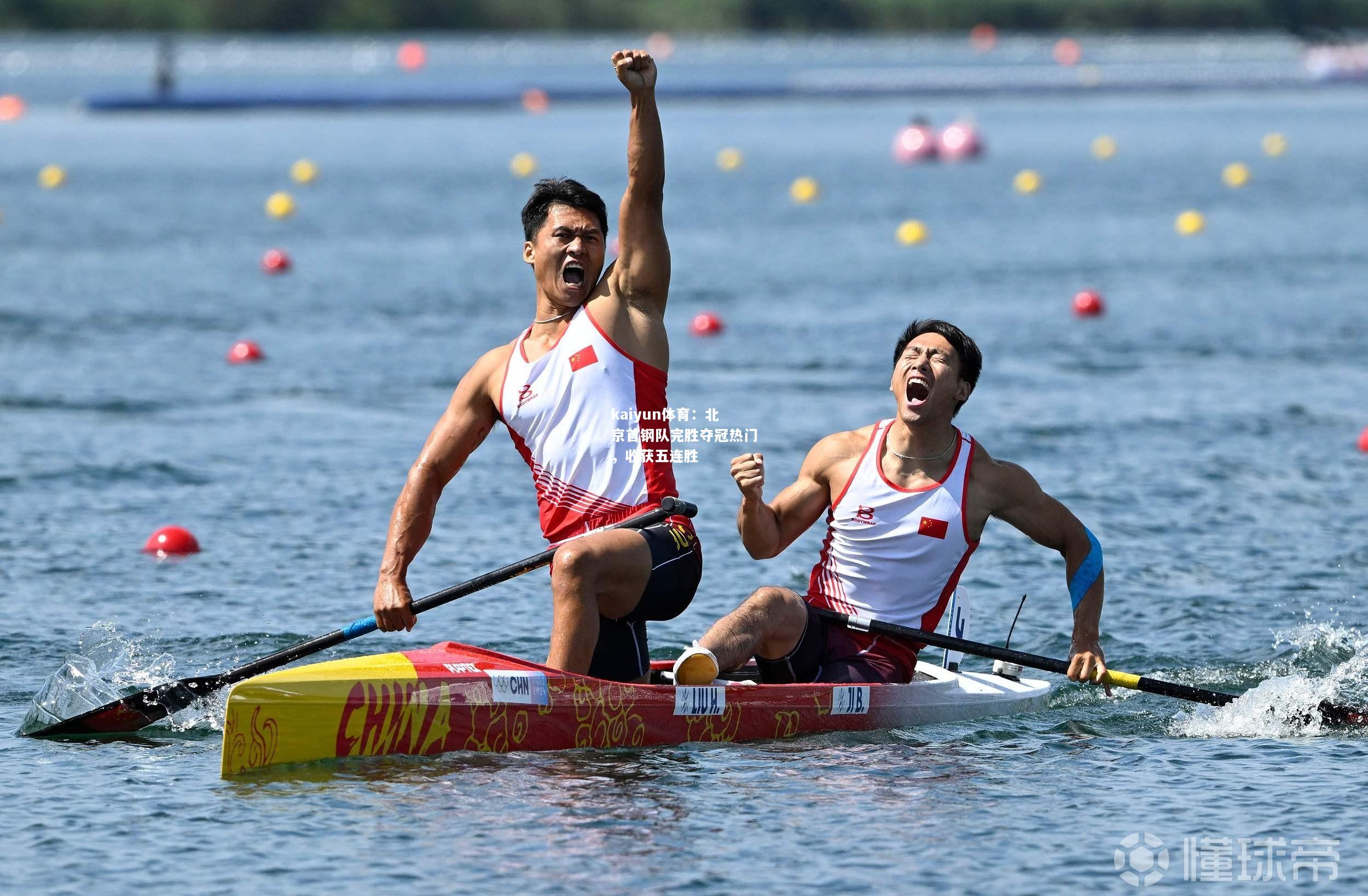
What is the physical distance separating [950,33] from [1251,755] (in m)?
68.5

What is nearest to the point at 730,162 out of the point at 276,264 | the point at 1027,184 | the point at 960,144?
the point at 960,144

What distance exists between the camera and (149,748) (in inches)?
290

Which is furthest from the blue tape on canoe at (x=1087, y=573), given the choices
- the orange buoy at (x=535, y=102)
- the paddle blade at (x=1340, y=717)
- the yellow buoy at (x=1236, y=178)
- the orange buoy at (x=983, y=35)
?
the orange buoy at (x=983, y=35)

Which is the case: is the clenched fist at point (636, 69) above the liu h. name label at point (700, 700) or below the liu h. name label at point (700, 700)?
above

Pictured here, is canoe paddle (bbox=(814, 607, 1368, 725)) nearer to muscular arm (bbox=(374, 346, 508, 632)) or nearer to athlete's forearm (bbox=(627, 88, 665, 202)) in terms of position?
muscular arm (bbox=(374, 346, 508, 632))

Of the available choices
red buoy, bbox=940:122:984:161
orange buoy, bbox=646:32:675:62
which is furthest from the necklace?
orange buoy, bbox=646:32:675:62

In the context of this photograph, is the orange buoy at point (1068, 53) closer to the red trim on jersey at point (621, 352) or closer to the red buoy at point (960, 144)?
the red buoy at point (960, 144)

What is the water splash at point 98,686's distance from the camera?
7.59 metres

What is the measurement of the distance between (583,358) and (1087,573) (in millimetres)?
2055

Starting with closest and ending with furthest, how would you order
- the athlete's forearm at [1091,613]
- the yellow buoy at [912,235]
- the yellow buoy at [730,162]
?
the athlete's forearm at [1091,613], the yellow buoy at [912,235], the yellow buoy at [730,162]

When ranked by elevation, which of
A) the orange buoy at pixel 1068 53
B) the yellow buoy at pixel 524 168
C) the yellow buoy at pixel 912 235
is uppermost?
the orange buoy at pixel 1068 53

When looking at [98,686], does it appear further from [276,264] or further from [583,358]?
[276,264]

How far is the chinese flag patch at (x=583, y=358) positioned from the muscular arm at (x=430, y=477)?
273 millimetres

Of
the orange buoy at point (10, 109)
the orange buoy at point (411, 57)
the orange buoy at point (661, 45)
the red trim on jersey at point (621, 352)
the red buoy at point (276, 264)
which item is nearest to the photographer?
the red trim on jersey at point (621, 352)
